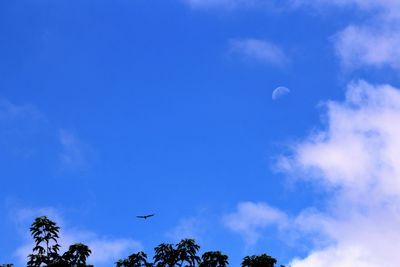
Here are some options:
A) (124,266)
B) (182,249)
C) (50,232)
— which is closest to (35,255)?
(50,232)

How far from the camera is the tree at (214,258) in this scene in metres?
32.9

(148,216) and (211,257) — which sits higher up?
(148,216)

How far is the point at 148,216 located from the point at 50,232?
658 cm

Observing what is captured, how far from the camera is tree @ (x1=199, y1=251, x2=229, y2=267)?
108 feet

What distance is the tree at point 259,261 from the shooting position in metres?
32.0

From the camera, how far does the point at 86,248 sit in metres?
33.6

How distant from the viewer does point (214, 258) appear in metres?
33.2

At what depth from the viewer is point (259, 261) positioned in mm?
32062

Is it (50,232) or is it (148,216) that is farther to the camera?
(148,216)

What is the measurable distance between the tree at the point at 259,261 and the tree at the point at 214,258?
1.40 meters

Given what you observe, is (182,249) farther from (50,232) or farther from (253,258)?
(50,232)

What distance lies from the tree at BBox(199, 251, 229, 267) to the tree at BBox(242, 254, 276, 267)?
4.60 feet

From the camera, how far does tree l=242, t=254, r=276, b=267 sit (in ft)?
105

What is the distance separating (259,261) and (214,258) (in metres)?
3.08
